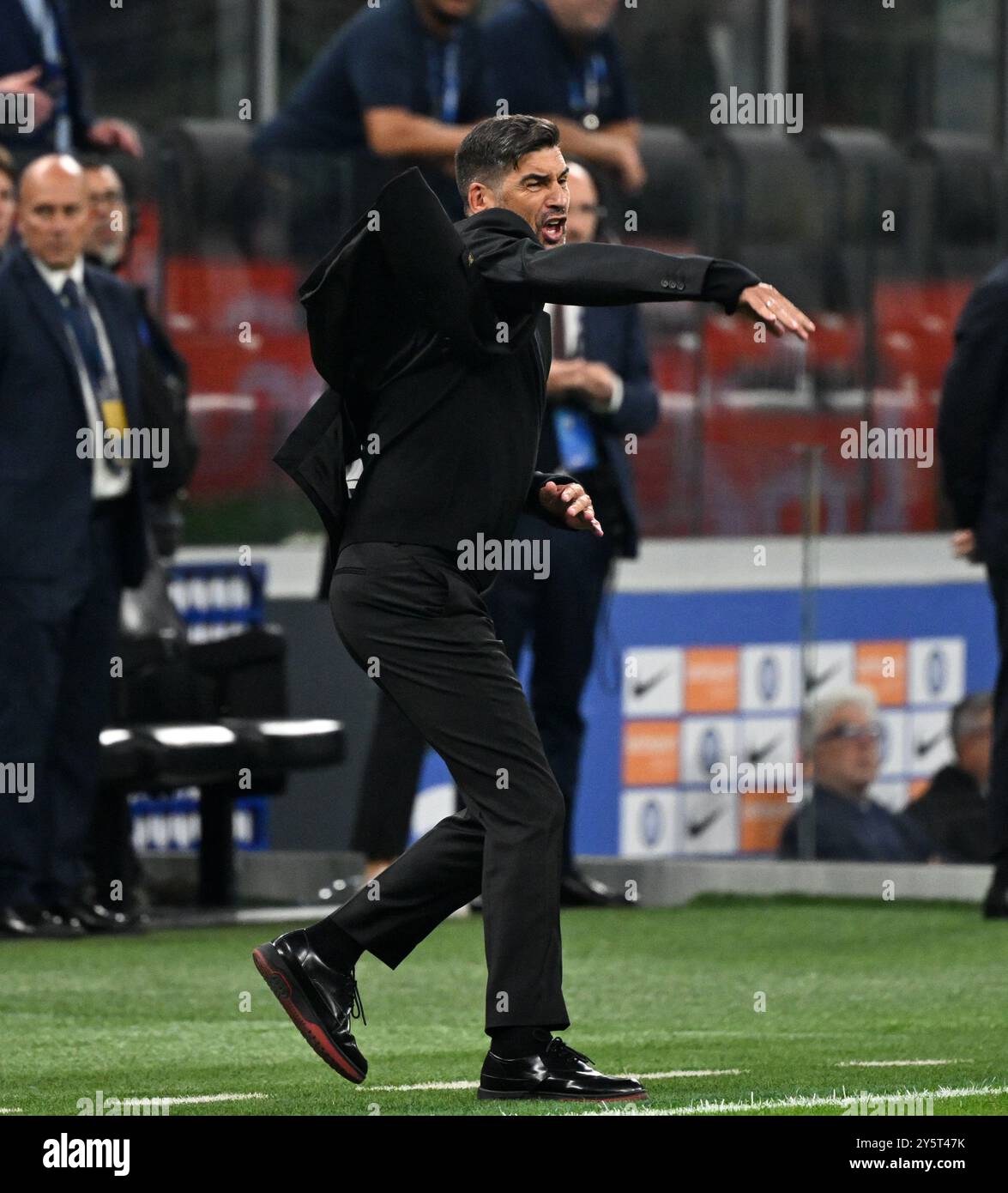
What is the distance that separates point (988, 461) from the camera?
927 cm

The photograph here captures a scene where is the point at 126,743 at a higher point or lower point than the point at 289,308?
lower

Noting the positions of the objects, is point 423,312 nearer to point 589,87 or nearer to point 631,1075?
point 631,1075

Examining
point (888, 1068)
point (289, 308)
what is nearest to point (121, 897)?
point (289, 308)

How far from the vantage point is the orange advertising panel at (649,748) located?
1022 centimetres

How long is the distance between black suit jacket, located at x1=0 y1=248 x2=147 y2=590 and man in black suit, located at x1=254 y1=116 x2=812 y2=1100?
10.00ft

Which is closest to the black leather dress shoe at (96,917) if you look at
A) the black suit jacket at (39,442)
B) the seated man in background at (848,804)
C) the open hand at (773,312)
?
the black suit jacket at (39,442)

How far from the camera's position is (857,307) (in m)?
13.0

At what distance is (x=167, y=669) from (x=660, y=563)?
223 centimetres

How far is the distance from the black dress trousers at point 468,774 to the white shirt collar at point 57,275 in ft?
10.9

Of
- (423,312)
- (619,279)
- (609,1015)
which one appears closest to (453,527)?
(423,312)

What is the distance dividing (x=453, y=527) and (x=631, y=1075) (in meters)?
1.18

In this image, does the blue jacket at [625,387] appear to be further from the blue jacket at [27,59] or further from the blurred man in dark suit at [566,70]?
the blue jacket at [27,59]

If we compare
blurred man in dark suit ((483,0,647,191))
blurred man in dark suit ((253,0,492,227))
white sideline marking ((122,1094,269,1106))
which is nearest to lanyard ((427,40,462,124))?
blurred man in dark suit ((253,0,492,227))
